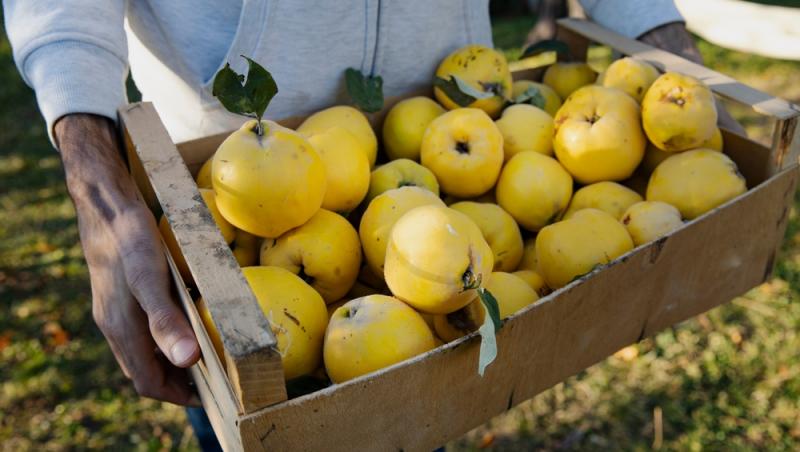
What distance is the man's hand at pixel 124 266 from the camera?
109 centimetres

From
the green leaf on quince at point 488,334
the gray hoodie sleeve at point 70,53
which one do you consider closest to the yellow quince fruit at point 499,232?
the green leaf on quince at point 488,334

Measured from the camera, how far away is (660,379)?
2.71 metres

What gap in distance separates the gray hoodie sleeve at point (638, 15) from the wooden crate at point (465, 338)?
256 millimetres

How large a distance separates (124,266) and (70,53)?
49 cm

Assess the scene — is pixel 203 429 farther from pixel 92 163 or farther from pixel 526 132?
pixel 526 132

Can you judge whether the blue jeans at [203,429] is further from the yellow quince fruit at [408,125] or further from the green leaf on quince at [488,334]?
the green leaf on quince at [488,334]

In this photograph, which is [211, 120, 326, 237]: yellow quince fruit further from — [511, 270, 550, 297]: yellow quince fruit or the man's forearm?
[511, 270, 550, 297]: yellow quince fruit

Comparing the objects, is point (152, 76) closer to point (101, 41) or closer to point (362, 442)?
point (101, 41)

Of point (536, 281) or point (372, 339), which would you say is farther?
point (536, 281)

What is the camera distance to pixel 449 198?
1.54 metres

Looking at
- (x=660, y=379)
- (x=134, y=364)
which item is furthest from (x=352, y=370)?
(x=660, y=379)

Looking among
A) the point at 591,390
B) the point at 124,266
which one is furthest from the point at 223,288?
the point at 591,390

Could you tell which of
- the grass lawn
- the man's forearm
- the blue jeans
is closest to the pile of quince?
the man's forearm

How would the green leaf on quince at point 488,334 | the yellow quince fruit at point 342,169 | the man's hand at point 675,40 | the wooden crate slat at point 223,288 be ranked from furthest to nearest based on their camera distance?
the man's hand at point 675,40
the yellow quince fruit at point 342,169
the green leaf on quince at point 488,334
the wooden crate slat at point 223,288
